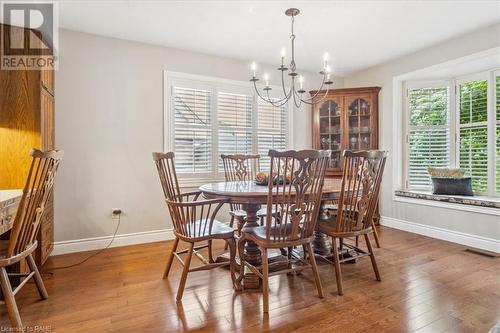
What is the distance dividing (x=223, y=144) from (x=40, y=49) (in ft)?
7.27

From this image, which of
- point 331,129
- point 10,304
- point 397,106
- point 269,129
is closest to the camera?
point 10,304

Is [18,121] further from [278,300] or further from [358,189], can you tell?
[358,189]

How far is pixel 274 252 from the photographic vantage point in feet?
9.43

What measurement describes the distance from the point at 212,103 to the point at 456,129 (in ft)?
11.0

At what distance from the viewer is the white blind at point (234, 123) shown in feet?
13.0

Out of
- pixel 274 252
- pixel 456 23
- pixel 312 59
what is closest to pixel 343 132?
pixel 312 59

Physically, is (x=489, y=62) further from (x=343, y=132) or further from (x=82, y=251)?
(x=82, y=251)

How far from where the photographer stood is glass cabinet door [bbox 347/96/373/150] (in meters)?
4.37

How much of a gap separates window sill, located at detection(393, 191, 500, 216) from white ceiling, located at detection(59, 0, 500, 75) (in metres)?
1.95

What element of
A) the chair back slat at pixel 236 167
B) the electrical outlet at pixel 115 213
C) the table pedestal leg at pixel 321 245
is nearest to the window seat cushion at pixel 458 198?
the table pedestal leg at pixel 321 245

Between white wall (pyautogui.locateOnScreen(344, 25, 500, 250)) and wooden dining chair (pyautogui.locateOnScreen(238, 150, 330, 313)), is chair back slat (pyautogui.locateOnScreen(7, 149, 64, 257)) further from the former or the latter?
white wall (pyautogui.locateOnScreen(344, 25, 500, 250))

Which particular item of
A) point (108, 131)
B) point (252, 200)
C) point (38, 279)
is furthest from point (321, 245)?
point (108, 131)

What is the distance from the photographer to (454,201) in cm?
344

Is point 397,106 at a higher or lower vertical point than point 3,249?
higher
